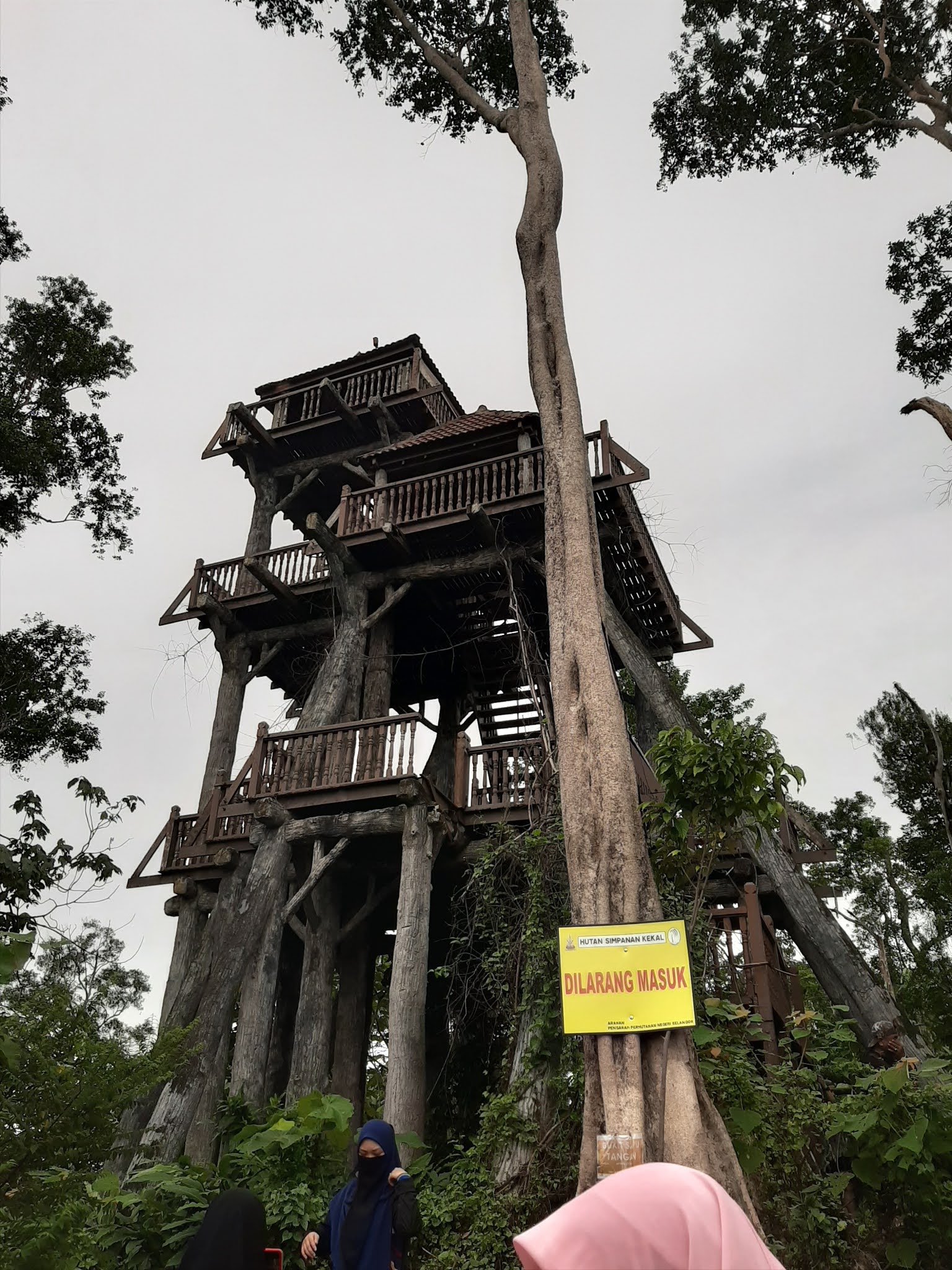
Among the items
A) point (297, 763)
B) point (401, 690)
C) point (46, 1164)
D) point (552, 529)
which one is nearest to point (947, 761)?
point (401, 690)

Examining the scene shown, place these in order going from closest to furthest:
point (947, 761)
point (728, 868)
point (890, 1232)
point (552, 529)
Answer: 1. point (890, 1232)
2. point (552, 529)
3. point (728, 868)
4. point (947, 761)

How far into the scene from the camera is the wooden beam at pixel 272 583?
43.8 ft

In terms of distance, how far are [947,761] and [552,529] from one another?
17.9m

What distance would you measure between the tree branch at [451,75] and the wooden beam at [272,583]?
245 inches

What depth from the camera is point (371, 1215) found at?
181 inches

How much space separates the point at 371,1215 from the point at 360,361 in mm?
15145

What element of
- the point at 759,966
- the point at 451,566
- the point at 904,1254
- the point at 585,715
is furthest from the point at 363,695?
the point at 904,1254

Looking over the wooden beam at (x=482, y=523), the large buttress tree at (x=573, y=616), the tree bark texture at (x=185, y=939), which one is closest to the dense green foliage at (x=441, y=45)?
the large buttress tree at (x=573, y=616)

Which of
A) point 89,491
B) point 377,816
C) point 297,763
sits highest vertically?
point 89,491

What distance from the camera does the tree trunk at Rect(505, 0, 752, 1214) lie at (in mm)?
4949

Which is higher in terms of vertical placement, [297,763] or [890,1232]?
[297,763]

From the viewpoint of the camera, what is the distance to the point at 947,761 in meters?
21.8

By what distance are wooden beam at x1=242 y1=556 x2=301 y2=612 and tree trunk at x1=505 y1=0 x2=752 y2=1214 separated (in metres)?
6.18

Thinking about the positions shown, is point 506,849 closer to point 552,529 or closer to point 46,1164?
point 552,529
